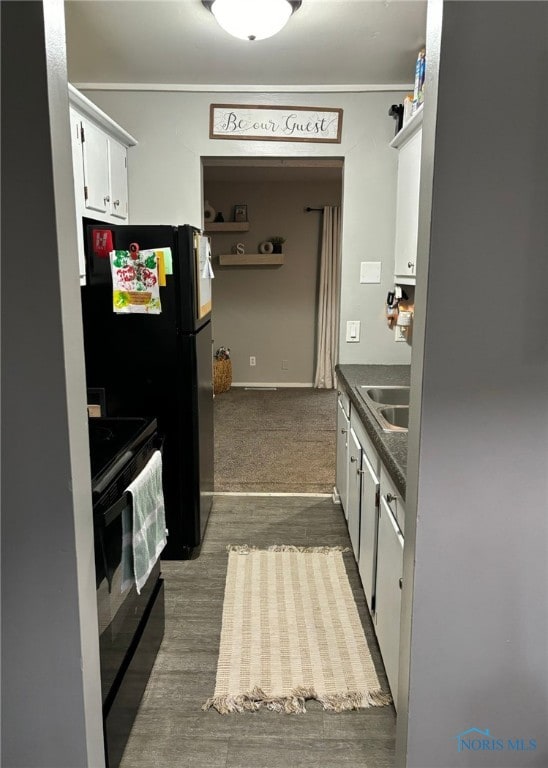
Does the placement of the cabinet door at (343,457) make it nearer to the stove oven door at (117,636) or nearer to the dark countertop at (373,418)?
the dark countertop at (373,418)

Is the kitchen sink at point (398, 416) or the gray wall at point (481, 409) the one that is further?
the kitchen sink at point (398, 416)

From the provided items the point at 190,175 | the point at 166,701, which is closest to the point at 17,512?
the point at 166,701

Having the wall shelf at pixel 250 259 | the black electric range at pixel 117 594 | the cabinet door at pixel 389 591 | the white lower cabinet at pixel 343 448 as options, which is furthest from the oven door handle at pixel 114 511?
the wall shelf at pixel 250 259

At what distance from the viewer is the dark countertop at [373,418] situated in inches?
70.9

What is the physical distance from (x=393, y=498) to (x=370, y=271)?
2.07 metres

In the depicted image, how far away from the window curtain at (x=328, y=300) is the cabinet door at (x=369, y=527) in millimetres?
4399

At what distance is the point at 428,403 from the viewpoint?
1168 mm

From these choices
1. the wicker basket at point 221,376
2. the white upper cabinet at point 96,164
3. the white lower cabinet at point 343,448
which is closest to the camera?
the white upper cabinet at point 96,164

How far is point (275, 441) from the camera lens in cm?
497

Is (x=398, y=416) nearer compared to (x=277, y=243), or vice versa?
(x=398, y=416)

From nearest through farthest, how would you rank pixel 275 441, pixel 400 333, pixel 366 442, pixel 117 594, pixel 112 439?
1. pixel 117 594
2. pixel 112 439
3. pixel 366 442
4. pixel 400 333
5. pixel 275 441

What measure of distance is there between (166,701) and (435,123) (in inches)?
78.8

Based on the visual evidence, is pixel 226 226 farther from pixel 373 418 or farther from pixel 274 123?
pixel 373 418

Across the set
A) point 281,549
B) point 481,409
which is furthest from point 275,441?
point 481,409
